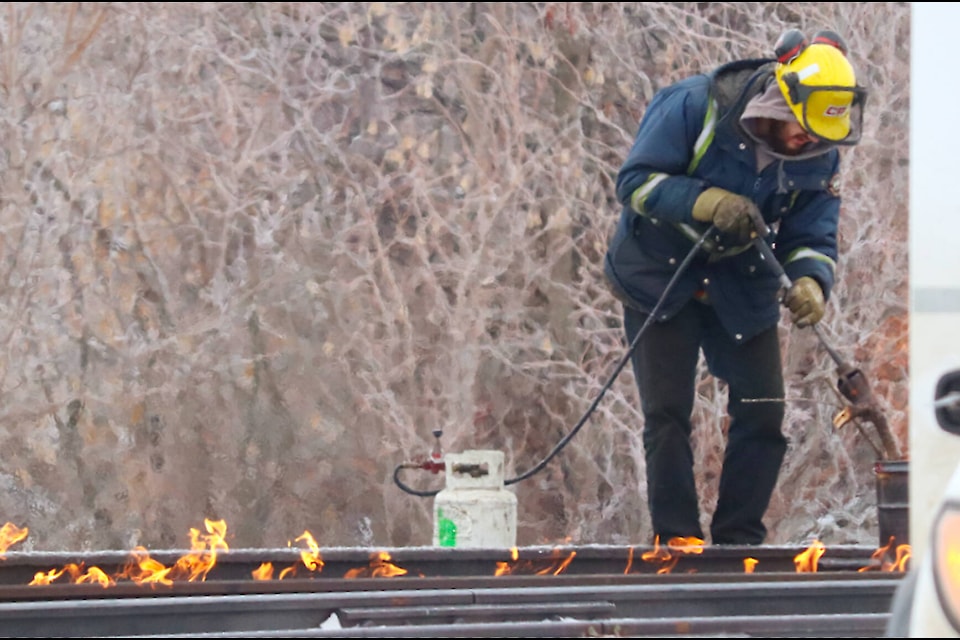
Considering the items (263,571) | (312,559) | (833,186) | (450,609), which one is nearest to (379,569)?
(312,559)

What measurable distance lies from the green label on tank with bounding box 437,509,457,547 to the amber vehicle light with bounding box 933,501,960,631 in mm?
4302

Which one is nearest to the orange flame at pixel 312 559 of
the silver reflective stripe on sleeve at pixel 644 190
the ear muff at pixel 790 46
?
the silver reflective stripe on sleeve at pixel 644 190

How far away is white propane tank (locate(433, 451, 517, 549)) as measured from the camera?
6445 mm

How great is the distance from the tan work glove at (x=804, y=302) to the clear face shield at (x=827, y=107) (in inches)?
24.7

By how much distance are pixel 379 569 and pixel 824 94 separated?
2.44 m

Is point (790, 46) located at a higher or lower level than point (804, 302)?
higher

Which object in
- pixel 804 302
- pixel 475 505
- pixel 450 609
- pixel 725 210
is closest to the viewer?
pixel 450 609

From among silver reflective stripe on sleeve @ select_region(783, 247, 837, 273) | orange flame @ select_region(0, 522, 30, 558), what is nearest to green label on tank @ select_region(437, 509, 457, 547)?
silver reflective stripe on sleeve @ select_region(783, 247, 837, 273)

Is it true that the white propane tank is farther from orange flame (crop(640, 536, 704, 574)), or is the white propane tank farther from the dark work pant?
orange flame (crop(640, 536, 704, 574))

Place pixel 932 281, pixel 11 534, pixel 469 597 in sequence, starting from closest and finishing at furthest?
pixel 932 281, pixel 469 597, pixel 11 534

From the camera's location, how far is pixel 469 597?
166 inches

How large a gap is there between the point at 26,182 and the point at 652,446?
4.22m

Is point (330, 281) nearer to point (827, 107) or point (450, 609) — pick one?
point (827, 107)

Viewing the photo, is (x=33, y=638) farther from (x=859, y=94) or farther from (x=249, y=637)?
(x=859, y=94)
